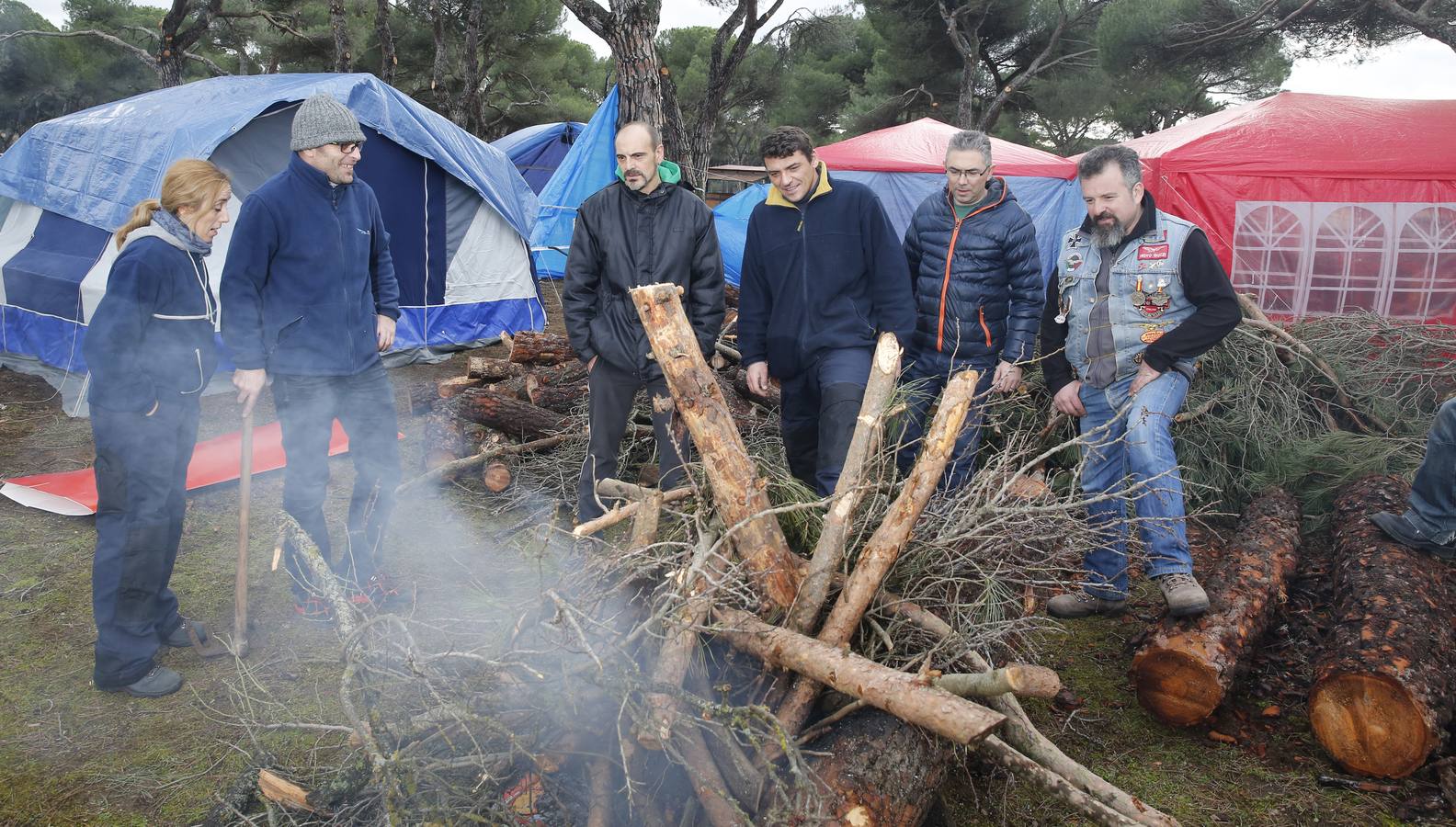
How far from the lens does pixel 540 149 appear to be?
566 inches

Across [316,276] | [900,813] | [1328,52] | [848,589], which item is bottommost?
[900,813]

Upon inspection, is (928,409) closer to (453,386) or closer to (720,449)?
(720,449)

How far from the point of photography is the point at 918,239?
12.5ft

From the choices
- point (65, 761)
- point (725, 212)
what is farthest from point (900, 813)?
point (725, 212)

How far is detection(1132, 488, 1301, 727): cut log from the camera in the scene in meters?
2.62

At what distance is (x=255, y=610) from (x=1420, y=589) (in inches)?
166

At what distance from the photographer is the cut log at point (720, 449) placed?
2.35m

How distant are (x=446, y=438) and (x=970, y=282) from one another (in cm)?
292

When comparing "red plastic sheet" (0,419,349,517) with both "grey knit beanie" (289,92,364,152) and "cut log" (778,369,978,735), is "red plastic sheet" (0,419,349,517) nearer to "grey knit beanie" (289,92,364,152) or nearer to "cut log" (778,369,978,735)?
"grey knit beanie" (289,92,364,152)

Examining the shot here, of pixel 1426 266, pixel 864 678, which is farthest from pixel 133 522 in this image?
pixel 1426 266

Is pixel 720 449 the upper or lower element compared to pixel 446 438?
upper

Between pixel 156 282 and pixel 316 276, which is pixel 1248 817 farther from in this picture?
pixel 156 282

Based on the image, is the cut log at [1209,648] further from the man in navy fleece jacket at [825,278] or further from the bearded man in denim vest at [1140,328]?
the man in navy fleece jacket at [825,278]

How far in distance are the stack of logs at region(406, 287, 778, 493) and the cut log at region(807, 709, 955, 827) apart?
2.59 meters
